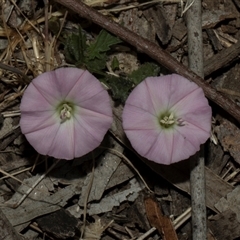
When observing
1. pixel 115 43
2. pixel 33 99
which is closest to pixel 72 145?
pixel 33 99

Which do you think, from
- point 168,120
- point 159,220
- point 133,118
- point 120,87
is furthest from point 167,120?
point 159,220

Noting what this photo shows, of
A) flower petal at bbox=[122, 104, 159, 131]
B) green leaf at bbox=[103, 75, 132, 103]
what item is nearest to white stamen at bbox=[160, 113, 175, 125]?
flower petal at bbox=[122, 104, 159, 131]

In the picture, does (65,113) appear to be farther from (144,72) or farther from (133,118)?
(144,72)

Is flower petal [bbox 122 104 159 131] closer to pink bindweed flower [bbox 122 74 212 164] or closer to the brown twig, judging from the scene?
pink bindweed flower [bbox 122 74 212 164]

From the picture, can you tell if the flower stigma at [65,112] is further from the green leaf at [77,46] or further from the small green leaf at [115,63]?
the small green leaf at [115,63]

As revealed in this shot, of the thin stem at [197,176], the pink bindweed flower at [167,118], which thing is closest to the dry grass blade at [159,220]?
the thin stem at [197,176]

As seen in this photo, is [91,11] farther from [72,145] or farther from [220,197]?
[220,197]
